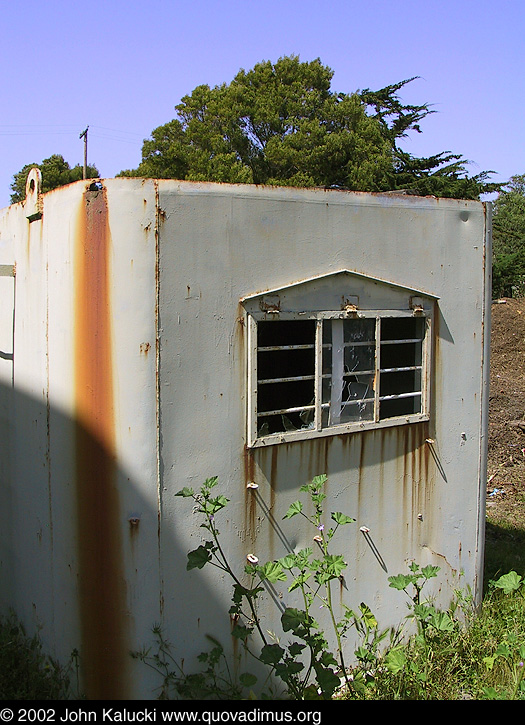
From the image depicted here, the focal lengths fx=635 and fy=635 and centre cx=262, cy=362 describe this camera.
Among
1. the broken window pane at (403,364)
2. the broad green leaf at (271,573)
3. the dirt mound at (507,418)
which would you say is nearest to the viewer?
the broad green leaf at (271,573)

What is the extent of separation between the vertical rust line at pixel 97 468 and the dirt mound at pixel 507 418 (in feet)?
18.9

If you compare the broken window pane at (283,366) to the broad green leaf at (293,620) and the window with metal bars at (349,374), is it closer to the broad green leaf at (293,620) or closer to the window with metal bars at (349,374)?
the window with metal bars at (349,374)

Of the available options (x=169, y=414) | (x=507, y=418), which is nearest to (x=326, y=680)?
(x=169, y=414)

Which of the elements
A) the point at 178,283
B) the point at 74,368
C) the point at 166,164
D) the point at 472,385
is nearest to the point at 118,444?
the point at 74,368

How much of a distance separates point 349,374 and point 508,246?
2553 cm

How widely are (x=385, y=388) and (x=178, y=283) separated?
6.81 ft

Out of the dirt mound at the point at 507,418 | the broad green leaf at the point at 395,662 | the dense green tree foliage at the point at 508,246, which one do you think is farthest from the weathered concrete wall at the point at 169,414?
the dense green tree foliage at the point at 508,246

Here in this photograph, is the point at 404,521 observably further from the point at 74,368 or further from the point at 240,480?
the point at 74,368

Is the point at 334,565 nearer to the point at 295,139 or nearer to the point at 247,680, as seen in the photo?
the point at 247,680

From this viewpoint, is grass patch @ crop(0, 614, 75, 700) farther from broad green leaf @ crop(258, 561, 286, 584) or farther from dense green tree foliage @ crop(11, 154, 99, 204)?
dense green tree foliage @ crop(11, 154, 99, 204)

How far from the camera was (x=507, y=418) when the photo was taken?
11.0 metres

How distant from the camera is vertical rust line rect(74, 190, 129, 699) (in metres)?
3.42

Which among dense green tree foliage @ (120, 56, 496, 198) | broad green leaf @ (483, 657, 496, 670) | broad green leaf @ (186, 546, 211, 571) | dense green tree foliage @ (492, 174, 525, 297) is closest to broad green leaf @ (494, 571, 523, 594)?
broad green leaf @ (483, 657, 496, 670)

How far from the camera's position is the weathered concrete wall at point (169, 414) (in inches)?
134
